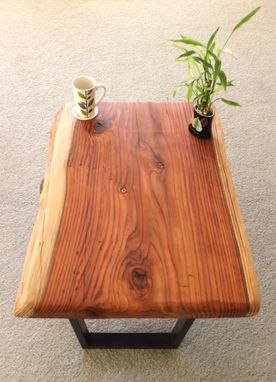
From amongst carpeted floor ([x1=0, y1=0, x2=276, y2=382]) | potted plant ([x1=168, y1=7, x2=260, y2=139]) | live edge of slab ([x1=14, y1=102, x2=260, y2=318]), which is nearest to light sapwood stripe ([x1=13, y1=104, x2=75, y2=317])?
live edge of slab ([x1=14, y1=102, x2=260, y2=318])

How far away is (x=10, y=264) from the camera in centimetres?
112

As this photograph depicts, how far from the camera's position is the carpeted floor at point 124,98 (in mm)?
971

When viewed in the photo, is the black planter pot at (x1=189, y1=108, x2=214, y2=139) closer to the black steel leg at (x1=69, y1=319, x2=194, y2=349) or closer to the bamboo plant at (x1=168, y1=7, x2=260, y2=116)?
the bamboo plant at (x1=168, y1=7, x2=260, y2=116)

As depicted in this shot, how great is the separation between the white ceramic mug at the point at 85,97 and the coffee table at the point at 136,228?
3 cm

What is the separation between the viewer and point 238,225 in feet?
2.32

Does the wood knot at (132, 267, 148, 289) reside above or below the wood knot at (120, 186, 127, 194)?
below

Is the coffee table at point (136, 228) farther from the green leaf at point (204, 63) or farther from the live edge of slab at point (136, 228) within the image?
the green leaf at point (204, 63)

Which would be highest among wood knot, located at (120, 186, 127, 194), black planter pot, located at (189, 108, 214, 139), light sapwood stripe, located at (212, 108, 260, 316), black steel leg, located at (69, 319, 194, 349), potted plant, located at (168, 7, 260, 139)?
potted plant, located at (168, 7, 260, 139)

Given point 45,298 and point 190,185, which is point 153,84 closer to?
point 190,185

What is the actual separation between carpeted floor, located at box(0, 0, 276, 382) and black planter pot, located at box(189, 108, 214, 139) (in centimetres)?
55

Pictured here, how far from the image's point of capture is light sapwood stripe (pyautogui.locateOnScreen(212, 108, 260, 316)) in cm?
Result: 62

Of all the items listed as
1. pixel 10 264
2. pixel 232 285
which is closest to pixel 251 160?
pixel 232 285

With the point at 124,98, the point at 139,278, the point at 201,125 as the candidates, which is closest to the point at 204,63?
the point at 201,125

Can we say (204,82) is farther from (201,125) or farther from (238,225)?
(238,225)
